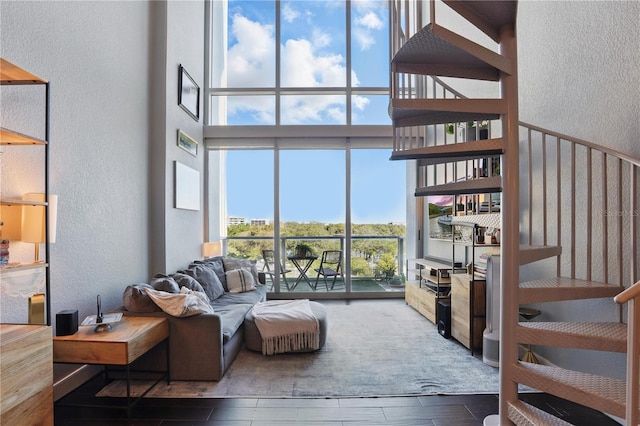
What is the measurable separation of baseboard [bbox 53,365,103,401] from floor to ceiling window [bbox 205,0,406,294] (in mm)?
2929

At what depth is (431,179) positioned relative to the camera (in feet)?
16.9

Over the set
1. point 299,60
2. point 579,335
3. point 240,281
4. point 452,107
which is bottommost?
point 240,281

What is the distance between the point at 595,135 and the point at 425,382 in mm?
2189

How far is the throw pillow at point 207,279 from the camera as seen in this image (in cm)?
369

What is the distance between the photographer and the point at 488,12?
1983mm

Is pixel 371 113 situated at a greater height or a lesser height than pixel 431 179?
greater

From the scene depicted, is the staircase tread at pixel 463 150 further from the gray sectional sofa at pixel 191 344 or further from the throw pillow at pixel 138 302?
the throw pillow at pixel 138 302

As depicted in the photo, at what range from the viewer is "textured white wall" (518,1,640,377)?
2004 mm

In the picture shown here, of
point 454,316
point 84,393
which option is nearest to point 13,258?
point 84,393

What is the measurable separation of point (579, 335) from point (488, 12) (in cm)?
197

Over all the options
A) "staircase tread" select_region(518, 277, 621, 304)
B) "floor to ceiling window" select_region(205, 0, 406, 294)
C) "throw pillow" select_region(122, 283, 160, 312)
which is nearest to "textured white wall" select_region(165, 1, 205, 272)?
"floor to ceiling window" select_region(205, 0, 406, 294)

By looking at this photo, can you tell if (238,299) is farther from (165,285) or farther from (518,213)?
(518,213)

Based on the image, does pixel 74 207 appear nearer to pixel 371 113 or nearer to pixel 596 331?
pixel 596 331

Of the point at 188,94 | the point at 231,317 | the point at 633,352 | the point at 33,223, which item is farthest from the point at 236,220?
the point at 633,352
